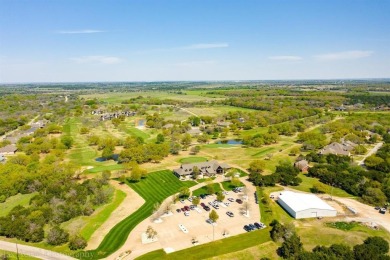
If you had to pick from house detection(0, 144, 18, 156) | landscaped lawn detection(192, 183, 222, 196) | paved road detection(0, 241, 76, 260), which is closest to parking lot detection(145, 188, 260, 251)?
landscaped lawn detection(192, 183, 222, 196)

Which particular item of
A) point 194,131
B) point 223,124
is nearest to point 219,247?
point 194,131

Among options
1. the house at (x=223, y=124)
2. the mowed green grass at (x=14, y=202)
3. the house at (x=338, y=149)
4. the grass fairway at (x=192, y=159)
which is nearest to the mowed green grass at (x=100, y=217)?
the mowed green grass at (x=14, y=202)

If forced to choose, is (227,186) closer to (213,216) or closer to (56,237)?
(213,216)

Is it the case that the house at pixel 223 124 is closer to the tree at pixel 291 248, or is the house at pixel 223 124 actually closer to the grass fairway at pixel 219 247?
the grass fairway at pixel 219 247

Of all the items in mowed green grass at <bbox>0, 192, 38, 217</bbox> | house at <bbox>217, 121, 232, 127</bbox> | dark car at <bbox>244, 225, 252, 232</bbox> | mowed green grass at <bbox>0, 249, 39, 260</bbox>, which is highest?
mowed green grass at <bbox>0, 192, 38, 217</bbox>

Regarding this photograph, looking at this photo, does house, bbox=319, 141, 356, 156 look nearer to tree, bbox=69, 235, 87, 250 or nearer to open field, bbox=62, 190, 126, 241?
open field, bbox=62, 190, 126, 241

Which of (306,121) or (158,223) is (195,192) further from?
(306,121)
